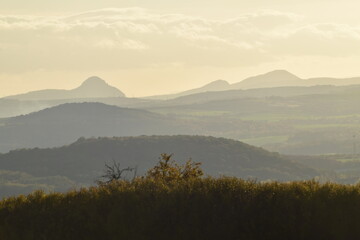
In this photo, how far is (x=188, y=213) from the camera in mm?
Answer: 16094

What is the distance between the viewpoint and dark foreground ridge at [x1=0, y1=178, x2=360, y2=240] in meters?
15.7

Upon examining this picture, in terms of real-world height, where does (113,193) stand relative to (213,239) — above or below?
above

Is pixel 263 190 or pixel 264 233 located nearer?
pixel 264 233

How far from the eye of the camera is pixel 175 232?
51.4 feet

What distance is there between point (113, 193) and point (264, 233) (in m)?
3.91

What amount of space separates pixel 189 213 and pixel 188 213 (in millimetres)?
29

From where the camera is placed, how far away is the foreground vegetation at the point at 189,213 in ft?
51.4

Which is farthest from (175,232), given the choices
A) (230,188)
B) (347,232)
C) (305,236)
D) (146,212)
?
(347,232)

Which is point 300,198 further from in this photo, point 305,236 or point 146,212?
point 146,212

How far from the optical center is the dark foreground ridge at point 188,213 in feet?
51.4

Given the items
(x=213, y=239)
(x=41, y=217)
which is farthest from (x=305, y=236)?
(x=41, y=217)

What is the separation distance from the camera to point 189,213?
1608 centimetres

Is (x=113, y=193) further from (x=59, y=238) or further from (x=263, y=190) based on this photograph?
(x=263, y=190)

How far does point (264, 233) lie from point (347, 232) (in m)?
2.07
